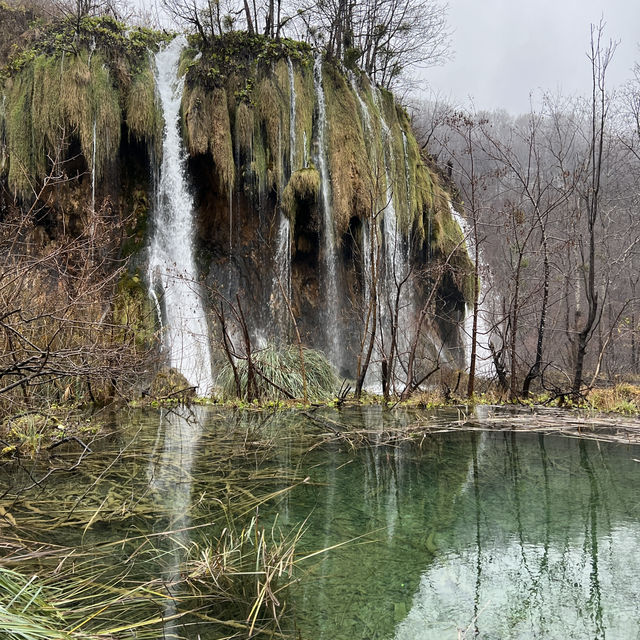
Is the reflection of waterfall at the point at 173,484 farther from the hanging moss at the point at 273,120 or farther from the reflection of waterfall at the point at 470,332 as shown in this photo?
the hanging moss at the point at 273,120

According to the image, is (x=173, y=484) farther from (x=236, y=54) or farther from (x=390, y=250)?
(x=236, y=54)

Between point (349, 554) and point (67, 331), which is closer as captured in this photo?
point (349, 554)

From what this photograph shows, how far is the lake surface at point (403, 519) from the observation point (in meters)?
2.39

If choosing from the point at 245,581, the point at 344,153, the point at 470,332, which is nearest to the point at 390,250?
the point at 344,153

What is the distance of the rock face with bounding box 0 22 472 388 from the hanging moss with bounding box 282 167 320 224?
0.11ft

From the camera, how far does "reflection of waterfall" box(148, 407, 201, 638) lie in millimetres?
2736

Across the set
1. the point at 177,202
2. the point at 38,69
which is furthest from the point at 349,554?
the point at 38,69

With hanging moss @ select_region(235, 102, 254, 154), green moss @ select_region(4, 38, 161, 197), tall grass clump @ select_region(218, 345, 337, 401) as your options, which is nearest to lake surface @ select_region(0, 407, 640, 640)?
tall grass clump @ select_region(218, 345, 337, 401)

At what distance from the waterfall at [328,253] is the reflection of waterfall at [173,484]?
760cm

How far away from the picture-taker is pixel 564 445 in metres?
5.96

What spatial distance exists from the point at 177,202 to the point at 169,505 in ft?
36.9

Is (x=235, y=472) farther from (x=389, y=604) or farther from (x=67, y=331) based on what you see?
(x=67, y=331)

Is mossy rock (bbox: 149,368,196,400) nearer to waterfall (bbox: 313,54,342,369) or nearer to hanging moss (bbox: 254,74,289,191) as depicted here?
waterfall (bbox: 313,54,342,369)

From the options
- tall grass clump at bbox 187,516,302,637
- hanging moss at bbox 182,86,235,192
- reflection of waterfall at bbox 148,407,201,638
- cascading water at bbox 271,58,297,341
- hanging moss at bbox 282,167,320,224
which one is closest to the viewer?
tall grass clump at bbox 187,516,302,637
